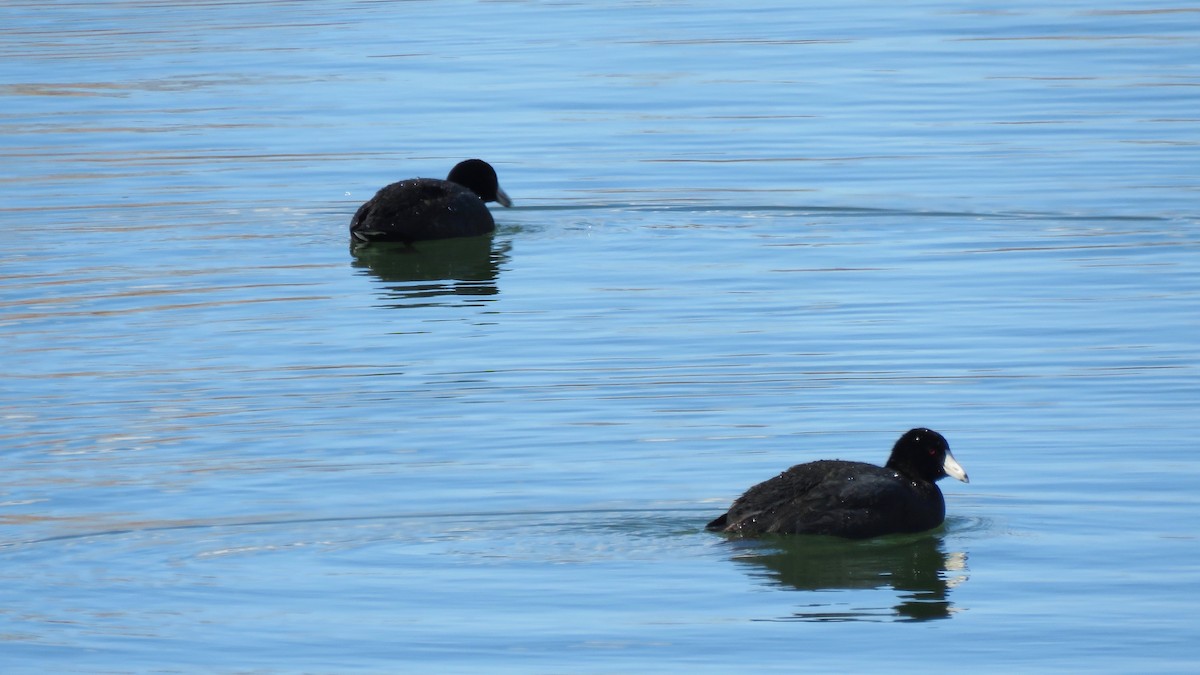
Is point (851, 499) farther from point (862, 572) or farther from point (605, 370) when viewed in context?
point (605, 370)

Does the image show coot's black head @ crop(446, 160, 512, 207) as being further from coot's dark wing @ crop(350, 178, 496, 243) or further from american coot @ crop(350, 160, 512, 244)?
coot's dark wing @ crop(350, 178, 496, 243)

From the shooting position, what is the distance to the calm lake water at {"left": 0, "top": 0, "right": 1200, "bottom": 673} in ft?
33.1

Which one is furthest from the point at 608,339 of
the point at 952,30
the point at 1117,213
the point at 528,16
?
the point at 528,16

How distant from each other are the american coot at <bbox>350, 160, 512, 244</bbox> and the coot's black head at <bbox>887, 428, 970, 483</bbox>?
330 inches

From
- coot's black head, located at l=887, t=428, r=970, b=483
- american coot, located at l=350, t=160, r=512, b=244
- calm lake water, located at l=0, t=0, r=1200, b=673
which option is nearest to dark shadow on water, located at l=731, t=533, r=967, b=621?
calm lake water, located at l=0, t=0, r=1200, b=673

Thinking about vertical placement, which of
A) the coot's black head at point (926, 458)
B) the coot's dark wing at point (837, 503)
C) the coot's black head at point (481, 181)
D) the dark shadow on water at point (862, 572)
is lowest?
the dark shadow on water at point (862, 572)

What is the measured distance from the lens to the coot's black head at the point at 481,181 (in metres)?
20.6

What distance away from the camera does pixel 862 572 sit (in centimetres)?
1095

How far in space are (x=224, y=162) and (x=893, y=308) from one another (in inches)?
389

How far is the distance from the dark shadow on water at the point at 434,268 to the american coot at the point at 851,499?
635 cm

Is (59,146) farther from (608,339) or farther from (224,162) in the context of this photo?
(608,339)

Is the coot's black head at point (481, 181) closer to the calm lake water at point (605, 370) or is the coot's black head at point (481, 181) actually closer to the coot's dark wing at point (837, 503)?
the calm lake water at point (605, 370)

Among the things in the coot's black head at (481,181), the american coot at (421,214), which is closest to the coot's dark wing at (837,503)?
the american coot at (421,214)

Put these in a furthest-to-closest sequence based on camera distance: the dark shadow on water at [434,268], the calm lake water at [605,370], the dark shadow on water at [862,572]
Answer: the dark shadow on water at [434,268] < the dark shadow on water at [862,572] < the calm lake water at [605,370]
